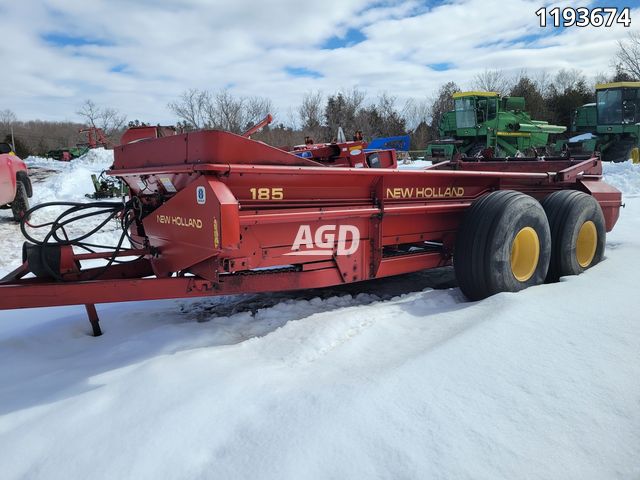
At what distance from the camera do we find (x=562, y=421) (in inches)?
77.2

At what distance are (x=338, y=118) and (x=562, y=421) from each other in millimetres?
37447

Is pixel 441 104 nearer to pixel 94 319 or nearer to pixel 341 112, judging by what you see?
pixel 341 112

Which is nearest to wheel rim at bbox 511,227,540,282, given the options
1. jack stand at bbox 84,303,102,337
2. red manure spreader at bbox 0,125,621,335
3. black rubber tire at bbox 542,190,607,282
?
red manure spreader at bbox 0,125,621,335

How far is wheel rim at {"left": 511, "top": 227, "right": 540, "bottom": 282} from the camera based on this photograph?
4039 millimetres

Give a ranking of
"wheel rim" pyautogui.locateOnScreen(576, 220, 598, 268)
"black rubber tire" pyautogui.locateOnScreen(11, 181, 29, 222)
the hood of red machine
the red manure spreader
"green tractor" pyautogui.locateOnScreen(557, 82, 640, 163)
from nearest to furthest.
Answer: the hood of red machine < the red manure spreader < "wheel rim" pyautogui.locateOnScreen(576, 220, 598, 268) < "black rubber tire" pyautogui.locateOnScreen(11, 181, 29, 222) < "green tractor" pyautogui.locateOnScreen(557, 82, 640, 163)

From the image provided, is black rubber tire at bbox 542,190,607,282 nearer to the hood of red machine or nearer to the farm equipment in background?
the hood of red machine

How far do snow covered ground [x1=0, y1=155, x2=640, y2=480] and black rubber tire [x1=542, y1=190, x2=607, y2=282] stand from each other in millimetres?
753

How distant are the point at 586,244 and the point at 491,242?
1.71 meters

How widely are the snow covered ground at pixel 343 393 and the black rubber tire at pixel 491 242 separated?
0.31 metres

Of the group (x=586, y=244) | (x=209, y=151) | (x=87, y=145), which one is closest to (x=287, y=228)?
(x=209, y=151)

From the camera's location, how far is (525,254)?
4.09 m

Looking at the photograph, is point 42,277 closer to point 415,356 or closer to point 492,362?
point 415,356

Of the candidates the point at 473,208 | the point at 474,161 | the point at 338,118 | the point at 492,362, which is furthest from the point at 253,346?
the point at 338,118

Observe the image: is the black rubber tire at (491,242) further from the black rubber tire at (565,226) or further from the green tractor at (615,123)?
the green tractor at (615,123)
